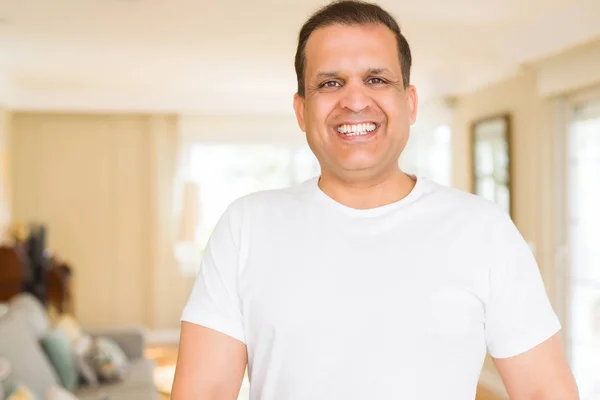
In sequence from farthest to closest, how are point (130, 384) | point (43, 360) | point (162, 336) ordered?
point (162, 336) < point (130, 384) < point (43, 360)

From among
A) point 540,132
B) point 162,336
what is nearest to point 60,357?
point 540,132

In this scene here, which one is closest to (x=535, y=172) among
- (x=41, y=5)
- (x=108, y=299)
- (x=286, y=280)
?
(x=41, y=5)

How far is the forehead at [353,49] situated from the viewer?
1.19m

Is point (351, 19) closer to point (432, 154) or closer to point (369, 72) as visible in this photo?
point (369, 72)

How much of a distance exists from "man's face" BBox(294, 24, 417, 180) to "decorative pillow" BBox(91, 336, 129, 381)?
3759mm

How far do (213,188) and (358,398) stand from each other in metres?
7.47

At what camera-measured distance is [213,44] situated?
513 cm

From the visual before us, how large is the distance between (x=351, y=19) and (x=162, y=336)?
7465mm

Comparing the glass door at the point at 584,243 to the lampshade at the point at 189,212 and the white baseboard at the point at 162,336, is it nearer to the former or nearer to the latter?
the lampshade at the point at 189,212

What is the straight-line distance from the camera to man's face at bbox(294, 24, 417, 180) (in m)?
1.19

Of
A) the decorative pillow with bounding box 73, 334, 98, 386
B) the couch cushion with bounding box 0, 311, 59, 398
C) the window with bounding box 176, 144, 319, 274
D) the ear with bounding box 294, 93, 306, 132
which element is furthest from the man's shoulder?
the window with bounding box 176, 144, 319, 274

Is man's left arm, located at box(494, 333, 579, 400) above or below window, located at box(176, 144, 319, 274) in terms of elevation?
below

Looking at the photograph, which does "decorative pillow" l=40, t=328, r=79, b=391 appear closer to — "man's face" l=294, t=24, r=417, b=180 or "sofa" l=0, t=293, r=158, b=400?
"sofa" l=0, t=293, r=158, b=400

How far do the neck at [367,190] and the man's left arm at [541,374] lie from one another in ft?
1.01
